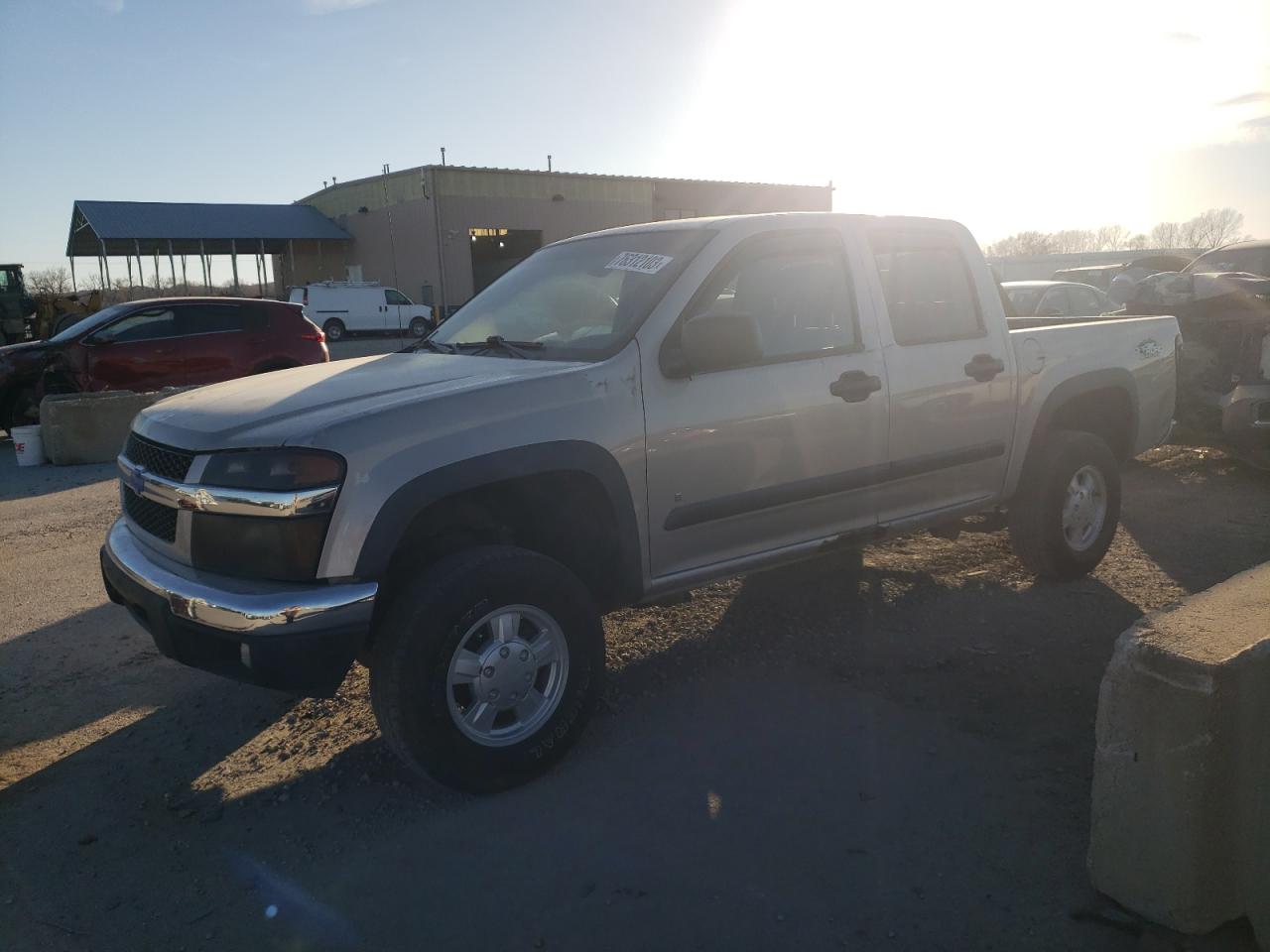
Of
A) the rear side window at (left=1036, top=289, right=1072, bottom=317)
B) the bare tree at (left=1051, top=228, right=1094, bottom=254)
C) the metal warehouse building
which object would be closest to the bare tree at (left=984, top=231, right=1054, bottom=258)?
the bare tree at (left=1051, top=228, right=1094, bottom=254)

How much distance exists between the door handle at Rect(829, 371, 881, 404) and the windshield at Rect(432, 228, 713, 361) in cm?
86

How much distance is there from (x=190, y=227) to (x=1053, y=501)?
134ft

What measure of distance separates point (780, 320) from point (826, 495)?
2.71 ft

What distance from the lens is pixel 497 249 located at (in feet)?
144

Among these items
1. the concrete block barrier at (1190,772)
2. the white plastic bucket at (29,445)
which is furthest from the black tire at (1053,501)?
the white plastic bucket at (29,445)

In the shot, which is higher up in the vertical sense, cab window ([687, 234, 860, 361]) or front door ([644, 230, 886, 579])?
cab window ([687, 234, 860, 361])

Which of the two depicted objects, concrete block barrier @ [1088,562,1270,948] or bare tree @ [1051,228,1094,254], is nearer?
concrete block barrier @ [1088,562,1270,948]

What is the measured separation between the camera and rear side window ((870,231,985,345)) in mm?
4410

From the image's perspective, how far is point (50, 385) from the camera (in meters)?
11.2

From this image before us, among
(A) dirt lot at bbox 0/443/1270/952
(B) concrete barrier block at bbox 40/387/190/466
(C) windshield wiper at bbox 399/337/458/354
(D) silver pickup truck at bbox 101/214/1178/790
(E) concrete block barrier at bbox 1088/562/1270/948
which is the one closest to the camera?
(E) concrete block barrier at bbox 1088/562/1270/948

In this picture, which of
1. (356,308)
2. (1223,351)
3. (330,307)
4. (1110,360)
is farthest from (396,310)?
(1110,360)

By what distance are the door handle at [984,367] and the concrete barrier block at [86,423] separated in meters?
8.77

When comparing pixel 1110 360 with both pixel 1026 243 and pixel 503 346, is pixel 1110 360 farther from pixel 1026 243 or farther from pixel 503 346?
pixel 1026 243

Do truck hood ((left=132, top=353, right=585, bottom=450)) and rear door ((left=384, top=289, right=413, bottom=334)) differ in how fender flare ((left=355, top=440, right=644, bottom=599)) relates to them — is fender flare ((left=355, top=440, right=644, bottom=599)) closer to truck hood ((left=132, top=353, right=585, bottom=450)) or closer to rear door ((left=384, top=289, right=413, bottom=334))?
truck hood ((left=132, top=353, right=585, bottom=450))
